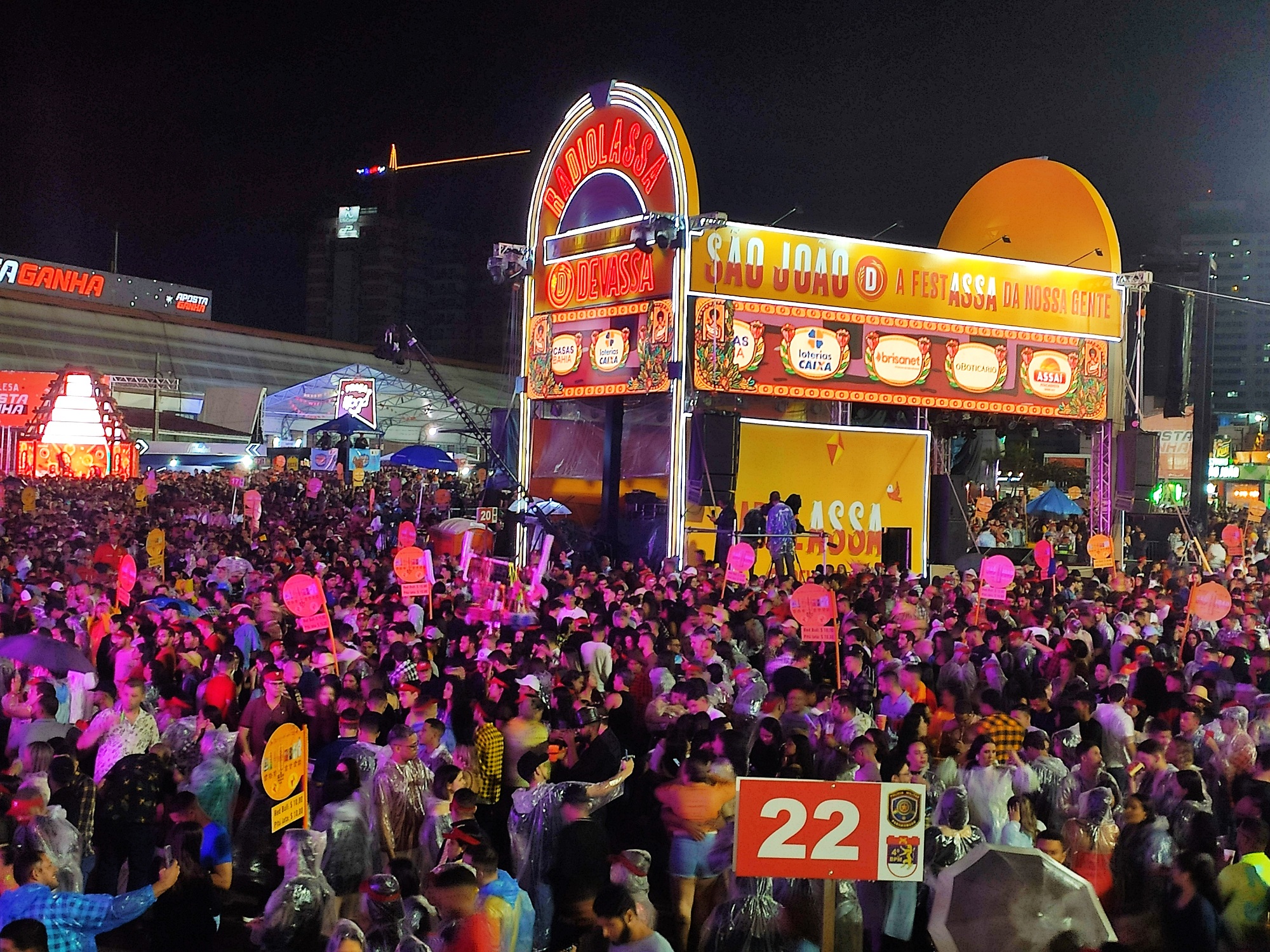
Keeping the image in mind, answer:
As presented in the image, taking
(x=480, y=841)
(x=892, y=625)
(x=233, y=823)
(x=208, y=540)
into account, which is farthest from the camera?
(x=208, y=540)

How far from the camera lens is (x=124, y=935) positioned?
6645mm

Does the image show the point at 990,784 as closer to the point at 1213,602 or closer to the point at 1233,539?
the point at 1213,602

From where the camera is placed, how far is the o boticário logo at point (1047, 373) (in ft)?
90.5

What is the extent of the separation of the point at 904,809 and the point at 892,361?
70.0ft

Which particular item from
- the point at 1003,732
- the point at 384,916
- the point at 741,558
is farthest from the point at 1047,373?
the point at 384,916

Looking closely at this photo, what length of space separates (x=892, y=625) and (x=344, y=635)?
572cm

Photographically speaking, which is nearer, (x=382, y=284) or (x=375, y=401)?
(x=375, y=401)

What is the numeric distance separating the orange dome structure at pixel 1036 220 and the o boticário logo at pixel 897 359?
16.3ft

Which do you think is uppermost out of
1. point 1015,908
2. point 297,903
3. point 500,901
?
point 1015,908

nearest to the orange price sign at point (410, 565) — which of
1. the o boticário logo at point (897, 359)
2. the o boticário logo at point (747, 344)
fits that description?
the o boticário logo at point (747, 344)

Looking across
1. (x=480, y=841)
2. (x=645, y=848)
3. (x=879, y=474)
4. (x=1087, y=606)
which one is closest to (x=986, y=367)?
(x=879, y=474)

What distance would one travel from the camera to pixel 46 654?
1007cm

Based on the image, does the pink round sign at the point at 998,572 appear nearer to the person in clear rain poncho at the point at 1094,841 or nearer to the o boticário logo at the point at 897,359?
the person in clear rain poncho at the point at 1094,841

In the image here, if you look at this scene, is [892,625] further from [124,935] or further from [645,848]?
[124,935]
